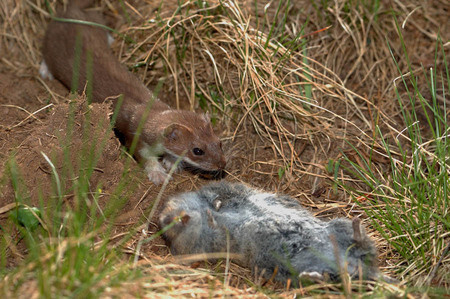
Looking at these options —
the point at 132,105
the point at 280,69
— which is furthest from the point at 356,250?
the point at 132,105

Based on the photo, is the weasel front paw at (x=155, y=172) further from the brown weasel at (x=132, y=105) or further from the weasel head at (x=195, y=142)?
the weasel head at (x=195, y=142)

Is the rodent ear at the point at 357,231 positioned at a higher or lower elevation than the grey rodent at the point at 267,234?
higher

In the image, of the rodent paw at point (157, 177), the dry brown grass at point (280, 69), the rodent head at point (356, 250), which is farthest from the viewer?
the dry brown grass at point (280, 69)

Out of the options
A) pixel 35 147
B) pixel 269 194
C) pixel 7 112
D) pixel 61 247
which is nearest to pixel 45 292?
pixel 61 247

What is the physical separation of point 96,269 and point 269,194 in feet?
5.68

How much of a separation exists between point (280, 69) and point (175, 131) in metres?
1.24

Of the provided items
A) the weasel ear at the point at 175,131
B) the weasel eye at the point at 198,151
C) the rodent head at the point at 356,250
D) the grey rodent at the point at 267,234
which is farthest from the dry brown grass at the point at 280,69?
the rodent head at the point at 356,250

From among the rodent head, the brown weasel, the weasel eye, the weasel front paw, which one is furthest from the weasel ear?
the rodent head

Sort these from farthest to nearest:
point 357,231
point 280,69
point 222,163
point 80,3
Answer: point 80,3
point 280,69
point 222,163
point 357,231

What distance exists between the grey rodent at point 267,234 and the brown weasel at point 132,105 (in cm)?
69

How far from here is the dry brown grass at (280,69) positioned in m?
5.33

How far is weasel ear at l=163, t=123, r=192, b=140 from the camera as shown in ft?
16.8

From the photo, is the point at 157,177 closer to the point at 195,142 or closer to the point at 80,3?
the point at 195,142

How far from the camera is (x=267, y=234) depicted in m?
3.89
